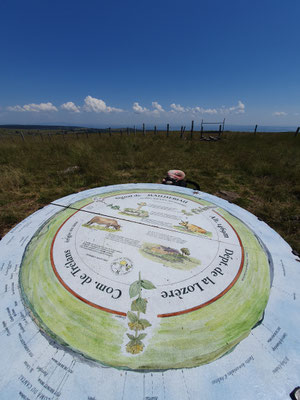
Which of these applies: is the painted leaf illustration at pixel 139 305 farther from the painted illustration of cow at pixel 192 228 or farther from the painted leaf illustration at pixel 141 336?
the painted illustration of cow at pixel 192 228

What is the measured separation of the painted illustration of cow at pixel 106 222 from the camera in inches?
73.3

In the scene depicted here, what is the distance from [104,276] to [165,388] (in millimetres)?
696

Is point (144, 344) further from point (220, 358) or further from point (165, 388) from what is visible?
point (220, 358)

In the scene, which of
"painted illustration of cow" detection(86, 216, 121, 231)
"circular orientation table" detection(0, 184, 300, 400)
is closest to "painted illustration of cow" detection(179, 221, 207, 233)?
"circular orientation table" detection(0, 184, 300, 400)

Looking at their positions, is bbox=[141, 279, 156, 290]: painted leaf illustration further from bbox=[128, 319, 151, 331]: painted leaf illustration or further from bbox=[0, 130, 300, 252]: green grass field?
bbox=[0, 130, 300, 252]: green grass field

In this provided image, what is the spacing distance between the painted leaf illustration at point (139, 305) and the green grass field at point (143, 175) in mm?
3413

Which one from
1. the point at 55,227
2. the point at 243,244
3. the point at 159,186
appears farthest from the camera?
the point at 159,186

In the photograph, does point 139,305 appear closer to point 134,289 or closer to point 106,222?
point 134,289

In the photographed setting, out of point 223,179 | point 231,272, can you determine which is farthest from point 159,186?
point 223,179

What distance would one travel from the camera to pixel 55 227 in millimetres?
1778

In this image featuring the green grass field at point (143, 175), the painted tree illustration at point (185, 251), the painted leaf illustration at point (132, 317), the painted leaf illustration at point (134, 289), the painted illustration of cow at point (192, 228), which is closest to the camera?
the painted leaf illustration at point (132, 317)

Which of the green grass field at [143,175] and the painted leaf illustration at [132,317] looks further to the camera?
the green grass field at [143,175]

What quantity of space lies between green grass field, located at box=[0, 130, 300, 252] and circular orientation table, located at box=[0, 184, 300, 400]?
8.48ft

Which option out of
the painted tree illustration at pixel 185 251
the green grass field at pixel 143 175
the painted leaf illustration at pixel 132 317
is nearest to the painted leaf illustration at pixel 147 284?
the painted leaf illustration at pixel 132 317
